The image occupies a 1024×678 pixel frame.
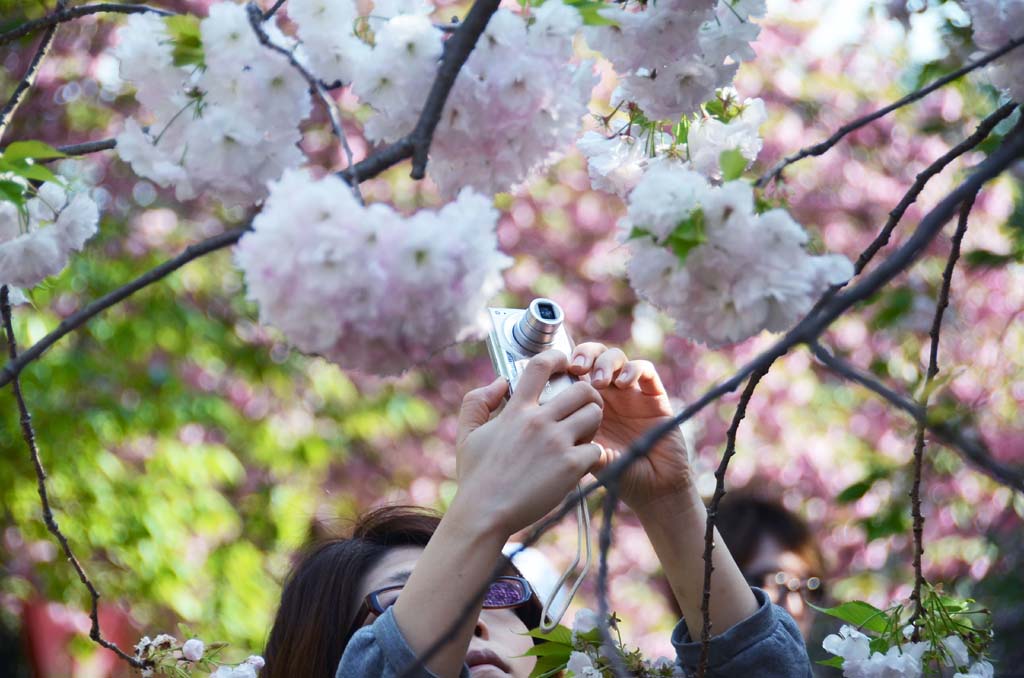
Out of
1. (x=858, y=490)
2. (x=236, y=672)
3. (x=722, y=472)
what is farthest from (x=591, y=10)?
(x=858, y=490)

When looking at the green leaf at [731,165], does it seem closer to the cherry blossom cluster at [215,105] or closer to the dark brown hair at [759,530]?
the cherry blossom cluster at [215,105]

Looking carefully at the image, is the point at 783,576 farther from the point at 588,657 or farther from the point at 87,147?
the point at 87,147

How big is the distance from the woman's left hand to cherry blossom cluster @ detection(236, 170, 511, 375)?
1.82 feet

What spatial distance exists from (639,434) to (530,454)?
0.91 ft

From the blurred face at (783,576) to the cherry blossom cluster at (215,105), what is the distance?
1793mm

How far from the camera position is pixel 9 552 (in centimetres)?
332

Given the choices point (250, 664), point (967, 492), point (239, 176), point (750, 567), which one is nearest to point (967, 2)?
point (239, 176)

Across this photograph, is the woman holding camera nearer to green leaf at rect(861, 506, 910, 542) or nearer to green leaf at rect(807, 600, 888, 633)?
green leaf at rect(807, 600, 888, 633)

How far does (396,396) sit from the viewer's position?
153 inches

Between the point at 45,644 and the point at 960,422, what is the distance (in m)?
3.04

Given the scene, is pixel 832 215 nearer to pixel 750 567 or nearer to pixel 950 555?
pixel 950 555

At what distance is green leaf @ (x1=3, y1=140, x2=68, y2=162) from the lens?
75cm

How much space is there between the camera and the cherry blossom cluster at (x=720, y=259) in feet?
2.31

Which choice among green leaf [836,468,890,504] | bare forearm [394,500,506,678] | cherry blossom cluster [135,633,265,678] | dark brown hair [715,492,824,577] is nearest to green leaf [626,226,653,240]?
bare forearm [394,500,506,678]
